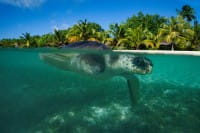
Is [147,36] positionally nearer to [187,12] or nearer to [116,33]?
[116,33]

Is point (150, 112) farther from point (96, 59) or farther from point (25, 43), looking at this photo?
point (25, 43)

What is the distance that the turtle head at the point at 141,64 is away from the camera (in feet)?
16.8

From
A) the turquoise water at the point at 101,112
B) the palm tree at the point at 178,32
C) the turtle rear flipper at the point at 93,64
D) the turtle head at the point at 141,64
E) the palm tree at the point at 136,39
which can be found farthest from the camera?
the palm tree at the point at 136,39

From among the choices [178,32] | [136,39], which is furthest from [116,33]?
[178,32]

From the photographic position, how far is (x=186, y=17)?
50.5 metres

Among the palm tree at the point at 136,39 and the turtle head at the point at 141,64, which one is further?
the palm tree at the point at 136,39

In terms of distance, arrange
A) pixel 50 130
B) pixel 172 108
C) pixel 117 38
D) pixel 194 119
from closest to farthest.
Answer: pixel 50 130 < pixel 194 119 < pixel 172 108 < pixel 117 38

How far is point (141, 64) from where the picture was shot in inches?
204

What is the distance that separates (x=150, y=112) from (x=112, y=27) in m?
30.5

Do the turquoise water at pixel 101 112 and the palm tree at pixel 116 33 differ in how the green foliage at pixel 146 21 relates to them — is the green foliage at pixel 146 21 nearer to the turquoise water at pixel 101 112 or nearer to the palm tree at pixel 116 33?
the palm tree at pixel 116 33

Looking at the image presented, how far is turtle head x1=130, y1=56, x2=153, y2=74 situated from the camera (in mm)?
5129

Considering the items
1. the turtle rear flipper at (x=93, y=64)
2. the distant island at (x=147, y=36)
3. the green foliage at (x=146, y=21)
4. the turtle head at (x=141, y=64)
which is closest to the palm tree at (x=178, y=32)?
the distant island at (x=147, y=36)

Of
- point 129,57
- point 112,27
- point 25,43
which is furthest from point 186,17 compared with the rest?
point 129,57

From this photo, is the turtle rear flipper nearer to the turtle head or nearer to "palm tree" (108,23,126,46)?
the turtle head
